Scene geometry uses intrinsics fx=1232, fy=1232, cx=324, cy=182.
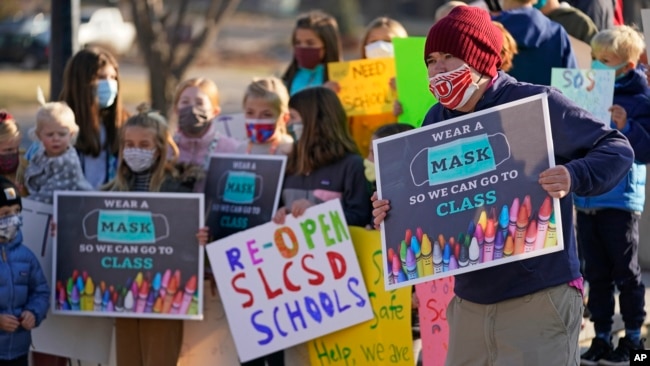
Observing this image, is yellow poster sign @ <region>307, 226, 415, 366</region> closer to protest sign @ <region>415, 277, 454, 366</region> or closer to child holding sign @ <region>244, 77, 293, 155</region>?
protest sign @ <region>415, 277, 454, 366</region>

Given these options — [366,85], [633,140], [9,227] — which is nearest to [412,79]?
[366,85]

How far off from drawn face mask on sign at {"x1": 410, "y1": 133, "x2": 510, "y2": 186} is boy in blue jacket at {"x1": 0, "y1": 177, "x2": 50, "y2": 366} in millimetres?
2690

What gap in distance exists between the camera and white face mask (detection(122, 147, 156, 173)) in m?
6.95

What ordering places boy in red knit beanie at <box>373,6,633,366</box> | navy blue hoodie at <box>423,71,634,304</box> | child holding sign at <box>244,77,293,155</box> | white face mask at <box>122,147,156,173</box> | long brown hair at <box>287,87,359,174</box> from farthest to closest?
child holding sign at <box>244,77,293,155</box> → white face mask at <box>122,147,156,173</box> → long brown hair at <box>287,87,359,174</box> → boy in red knit beanie at <box>373,6,633,366</box> → navy blue hoodie at <box>423,71,634,304</box>

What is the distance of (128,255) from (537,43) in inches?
108

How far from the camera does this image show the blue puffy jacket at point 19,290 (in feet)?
21.5

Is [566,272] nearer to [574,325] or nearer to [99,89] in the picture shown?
[574,325]

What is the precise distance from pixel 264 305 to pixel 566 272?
246 centimetres

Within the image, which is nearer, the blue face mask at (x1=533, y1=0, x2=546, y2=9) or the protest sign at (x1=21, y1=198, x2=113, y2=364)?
the protest sign at (x1=21, y1=198, x2=113, y2=364)

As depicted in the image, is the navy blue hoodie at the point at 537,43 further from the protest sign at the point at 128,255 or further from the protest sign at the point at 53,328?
the protest sign at the point at 53,328

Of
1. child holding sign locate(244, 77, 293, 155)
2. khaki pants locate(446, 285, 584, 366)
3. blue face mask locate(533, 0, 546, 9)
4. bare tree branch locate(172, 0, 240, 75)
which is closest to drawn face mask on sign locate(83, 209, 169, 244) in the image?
child holding sign locate(244, 77, 293, 155)

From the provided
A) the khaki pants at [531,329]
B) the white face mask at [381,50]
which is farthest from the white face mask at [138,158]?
the khaki pants at [531,329]

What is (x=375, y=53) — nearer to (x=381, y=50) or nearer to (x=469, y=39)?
(x=381, y=50)

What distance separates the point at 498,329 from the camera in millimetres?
4590
